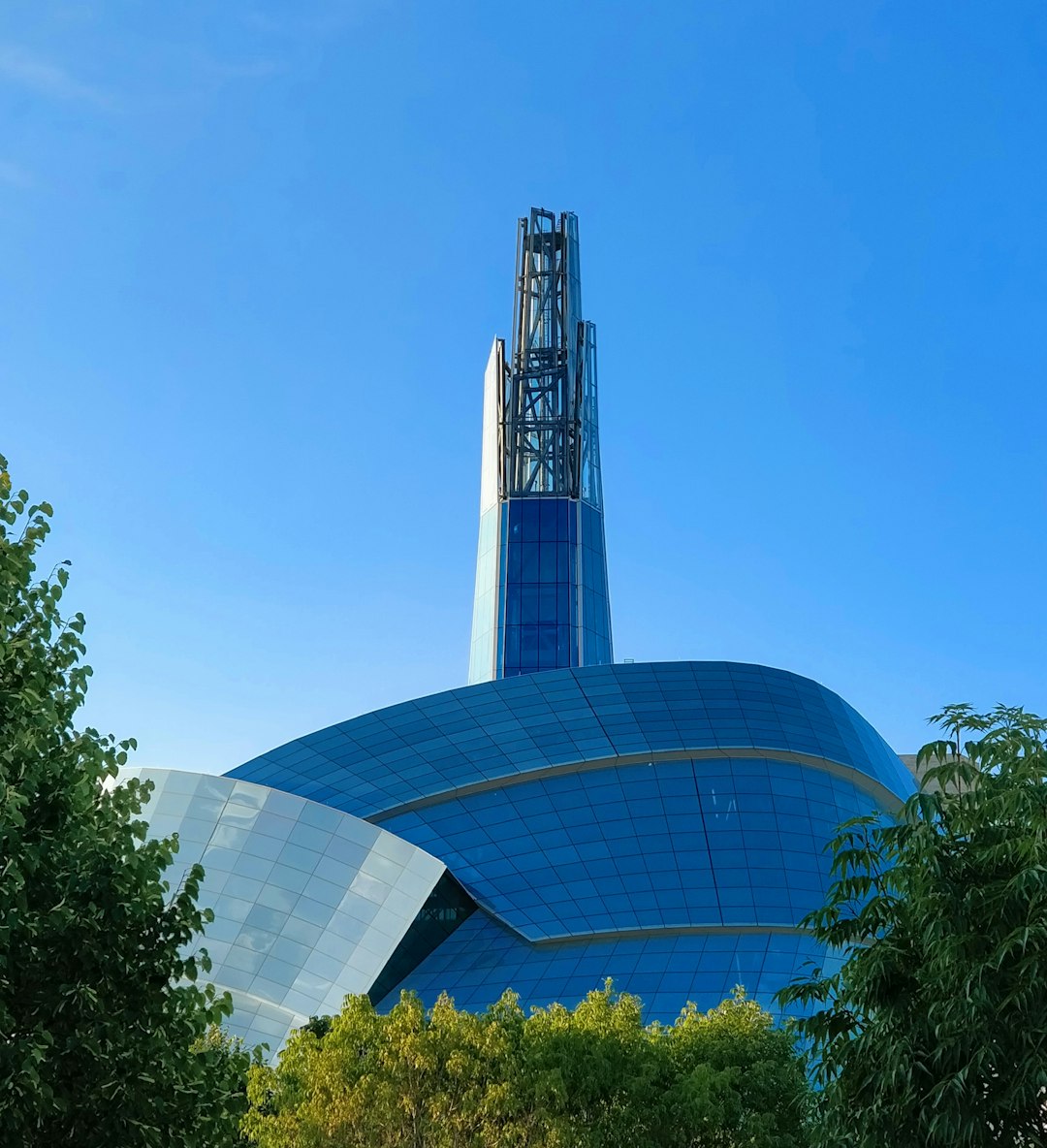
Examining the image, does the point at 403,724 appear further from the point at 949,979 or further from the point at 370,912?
the point at 949,979

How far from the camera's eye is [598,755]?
5481 centimetres

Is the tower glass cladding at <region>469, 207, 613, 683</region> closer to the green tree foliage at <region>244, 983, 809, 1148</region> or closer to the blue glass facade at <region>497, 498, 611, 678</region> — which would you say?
the blue glass facade at <region>497, 498, 611, 678</region>

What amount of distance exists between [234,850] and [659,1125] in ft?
85.0

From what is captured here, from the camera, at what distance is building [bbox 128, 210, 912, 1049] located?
4691 cm

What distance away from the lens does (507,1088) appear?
78.3 feet

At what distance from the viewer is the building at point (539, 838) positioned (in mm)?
46906

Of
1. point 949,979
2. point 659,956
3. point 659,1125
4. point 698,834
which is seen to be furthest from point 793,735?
point 949,979

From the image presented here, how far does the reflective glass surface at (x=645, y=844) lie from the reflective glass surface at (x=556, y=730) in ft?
3.10

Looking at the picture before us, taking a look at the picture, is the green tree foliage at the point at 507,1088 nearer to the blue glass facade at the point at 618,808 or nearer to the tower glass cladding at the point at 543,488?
the blue glass facade at the point at 618,808

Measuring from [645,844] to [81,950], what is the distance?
39505 mm

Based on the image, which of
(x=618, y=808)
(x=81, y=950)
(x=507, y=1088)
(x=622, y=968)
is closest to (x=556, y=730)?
(x=618, y=808)

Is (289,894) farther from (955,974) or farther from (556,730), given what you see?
(955,974)

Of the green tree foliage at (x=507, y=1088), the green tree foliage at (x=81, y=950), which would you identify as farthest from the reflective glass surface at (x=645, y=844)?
the green tree foliage at (x=81, y=950)

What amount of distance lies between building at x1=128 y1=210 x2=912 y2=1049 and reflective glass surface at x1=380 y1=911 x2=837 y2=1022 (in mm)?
96
